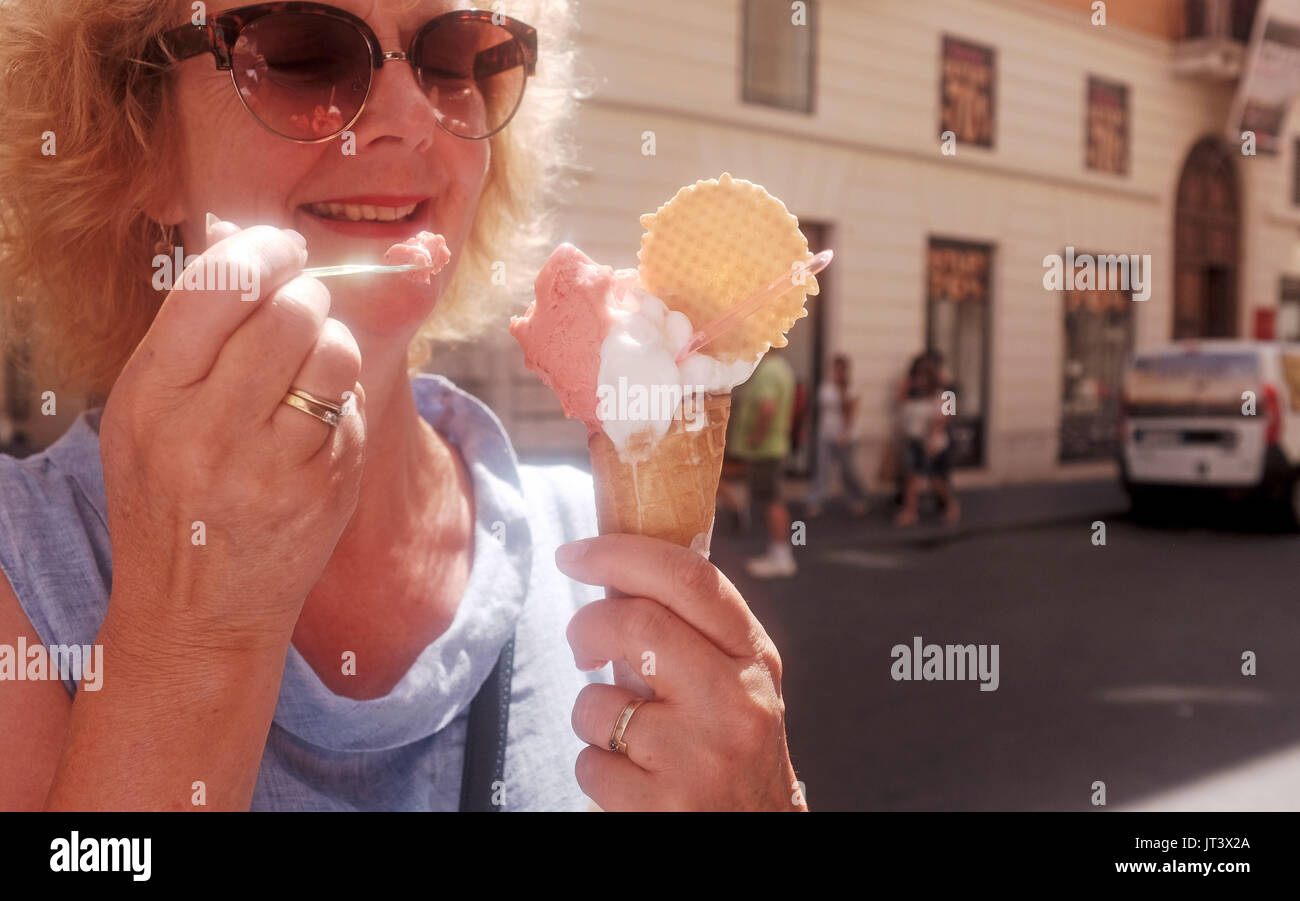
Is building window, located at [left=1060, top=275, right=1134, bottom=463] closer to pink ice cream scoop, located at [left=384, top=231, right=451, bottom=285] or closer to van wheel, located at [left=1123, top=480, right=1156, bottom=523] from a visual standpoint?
van wheel, located at [left=1123, top=480, right=1156, bottom=523]

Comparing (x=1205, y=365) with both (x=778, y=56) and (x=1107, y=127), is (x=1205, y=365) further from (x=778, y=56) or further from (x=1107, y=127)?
(x=1107, y=127)

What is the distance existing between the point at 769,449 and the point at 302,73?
771 cm

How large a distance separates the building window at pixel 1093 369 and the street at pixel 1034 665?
21.6 ft

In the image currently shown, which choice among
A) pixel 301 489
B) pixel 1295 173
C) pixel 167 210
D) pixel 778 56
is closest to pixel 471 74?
pixel 167 210

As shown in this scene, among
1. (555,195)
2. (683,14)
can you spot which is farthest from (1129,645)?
(683,14)

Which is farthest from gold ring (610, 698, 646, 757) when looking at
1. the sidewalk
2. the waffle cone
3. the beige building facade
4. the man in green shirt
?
the beige building facade

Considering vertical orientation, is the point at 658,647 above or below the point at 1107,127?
below

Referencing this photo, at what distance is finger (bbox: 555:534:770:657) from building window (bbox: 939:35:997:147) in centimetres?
1526

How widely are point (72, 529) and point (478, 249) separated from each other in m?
0.93

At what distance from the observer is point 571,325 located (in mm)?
1352

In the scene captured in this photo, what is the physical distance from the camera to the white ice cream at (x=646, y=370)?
4.30ft

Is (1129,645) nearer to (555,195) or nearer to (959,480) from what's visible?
(555,195)

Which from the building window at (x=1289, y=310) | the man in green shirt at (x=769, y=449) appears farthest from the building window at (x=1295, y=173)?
the man in green shirt at (x=769, y=449)

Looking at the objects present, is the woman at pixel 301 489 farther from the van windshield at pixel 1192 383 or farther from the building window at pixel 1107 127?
the building window at pixel 1107 127
